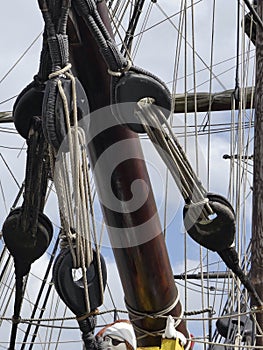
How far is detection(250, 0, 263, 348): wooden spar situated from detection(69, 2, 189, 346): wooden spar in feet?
5.24

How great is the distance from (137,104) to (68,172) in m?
0.26

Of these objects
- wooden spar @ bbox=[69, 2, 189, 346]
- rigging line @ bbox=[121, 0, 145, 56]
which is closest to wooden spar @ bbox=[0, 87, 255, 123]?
rigging line @ bbox=[121, 0, 145, 56]

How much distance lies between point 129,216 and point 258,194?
235 centimetres

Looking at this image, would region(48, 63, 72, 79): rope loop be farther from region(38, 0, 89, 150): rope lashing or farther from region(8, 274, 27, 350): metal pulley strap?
region(8, 274, 27, 350): metal pulley strap

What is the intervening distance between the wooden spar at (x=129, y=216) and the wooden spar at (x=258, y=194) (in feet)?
5.24

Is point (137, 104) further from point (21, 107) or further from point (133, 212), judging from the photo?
point (133, 212)

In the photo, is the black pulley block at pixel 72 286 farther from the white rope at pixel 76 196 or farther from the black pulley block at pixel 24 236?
the black pulley block at pixel 24 236

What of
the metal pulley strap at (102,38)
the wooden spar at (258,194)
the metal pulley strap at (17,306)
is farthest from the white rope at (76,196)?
the wooden spar at (258,194)

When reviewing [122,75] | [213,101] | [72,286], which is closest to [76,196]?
[72,286]

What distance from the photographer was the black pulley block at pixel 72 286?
6.42ft

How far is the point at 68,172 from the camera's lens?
6.33 feet

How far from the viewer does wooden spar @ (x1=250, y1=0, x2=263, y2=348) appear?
178 inches

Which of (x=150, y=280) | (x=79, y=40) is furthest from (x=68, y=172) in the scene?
(x=150, y=280)

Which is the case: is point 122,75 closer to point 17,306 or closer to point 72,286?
point 72,286
